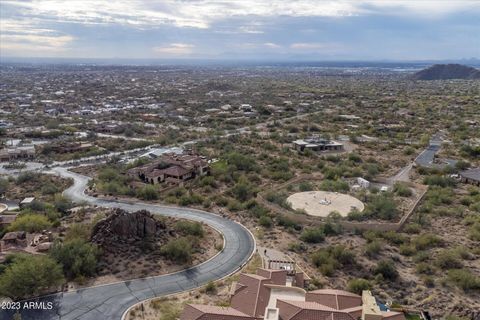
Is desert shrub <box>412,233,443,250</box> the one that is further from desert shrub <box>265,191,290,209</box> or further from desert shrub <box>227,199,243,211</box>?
desert shrub <box>227,199,243,211</box>

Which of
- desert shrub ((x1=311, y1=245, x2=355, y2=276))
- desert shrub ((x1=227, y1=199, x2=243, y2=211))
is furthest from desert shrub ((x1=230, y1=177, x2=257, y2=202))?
desert shrub ((x1=311, y1=245, x2=355, y2=276))

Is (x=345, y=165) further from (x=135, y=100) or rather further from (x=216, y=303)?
(x=135, y=100)

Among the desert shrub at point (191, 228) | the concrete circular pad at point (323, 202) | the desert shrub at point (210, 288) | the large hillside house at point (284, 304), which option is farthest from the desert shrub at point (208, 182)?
the large hillside house at point (284, 304)

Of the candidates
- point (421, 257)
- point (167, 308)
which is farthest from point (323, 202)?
point (167, 308)

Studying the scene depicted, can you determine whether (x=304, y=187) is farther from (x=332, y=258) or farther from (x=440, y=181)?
(x=440, y=181)

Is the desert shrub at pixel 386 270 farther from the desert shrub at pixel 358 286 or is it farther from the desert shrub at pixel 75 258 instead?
the desert shrub at pixel 75 258

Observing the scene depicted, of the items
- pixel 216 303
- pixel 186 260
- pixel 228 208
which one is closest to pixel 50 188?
pixel 228 208
